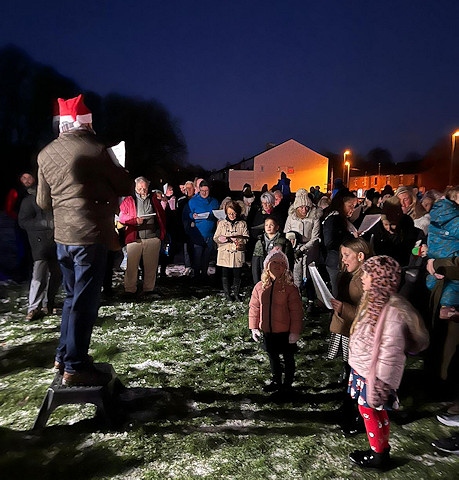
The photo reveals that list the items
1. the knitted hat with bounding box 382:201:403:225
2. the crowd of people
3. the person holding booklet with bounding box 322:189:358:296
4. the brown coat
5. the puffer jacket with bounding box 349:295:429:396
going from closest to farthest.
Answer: the puffer jacket with bounding box 349:295:429:396 < the crowd of people < the brown coat < the person holding booklet with bounding box 322:189:358:296 < the knitted hat with bounding box 382:201:403:225

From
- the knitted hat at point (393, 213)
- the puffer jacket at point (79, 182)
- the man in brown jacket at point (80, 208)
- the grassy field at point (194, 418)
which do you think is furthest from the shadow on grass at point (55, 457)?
the knitted hat at point (393, 213)

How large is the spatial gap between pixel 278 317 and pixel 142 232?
4224 millimetres

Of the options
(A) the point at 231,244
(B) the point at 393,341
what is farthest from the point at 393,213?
(B) the point at 393,341

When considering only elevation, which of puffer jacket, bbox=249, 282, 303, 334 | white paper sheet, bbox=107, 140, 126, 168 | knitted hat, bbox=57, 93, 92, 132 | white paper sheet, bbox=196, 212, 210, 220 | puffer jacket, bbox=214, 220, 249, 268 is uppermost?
knitted hat, bbox=57, 93, 92, 132

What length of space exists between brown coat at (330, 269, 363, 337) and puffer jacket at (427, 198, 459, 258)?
2.66 feet

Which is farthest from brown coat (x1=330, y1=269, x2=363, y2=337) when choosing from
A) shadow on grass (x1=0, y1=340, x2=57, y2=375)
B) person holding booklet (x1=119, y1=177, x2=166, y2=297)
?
person holding booklet (x1=119, y1=177, x2=166, y2=297)

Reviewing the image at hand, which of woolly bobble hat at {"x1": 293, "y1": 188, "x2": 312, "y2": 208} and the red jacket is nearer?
woolly bobble hat at {"x1": 293, "y1": 188, "x2": 312, "y2": 208}

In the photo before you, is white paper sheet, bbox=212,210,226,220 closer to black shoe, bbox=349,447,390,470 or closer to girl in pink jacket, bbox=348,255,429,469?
girl in pink jacket, bbox=348,255,429,469

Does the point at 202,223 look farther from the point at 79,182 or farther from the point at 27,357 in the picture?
the point at 79,182

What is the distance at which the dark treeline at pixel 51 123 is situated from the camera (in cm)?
3353

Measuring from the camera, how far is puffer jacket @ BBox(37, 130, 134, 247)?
11.3ft

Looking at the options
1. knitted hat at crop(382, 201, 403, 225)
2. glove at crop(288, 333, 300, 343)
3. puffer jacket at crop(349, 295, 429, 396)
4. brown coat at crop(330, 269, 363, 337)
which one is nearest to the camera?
puffer jacket at crop(349, 295, 429, 396)

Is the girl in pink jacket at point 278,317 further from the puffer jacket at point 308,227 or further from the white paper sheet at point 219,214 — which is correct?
the white paper sheet at point 219,214

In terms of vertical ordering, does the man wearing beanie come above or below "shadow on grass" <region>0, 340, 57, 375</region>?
above
